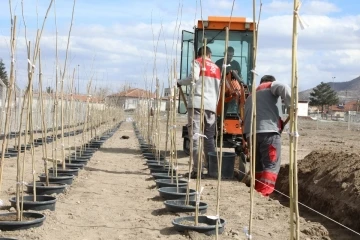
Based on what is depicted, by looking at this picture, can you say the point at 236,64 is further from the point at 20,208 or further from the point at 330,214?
the point at 20,208

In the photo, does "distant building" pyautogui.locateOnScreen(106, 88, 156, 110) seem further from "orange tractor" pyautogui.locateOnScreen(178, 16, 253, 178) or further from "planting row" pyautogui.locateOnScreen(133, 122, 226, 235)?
"planting row" pyautogui.locateOnScreen(133, 122, 226, 235)

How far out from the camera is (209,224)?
473cm

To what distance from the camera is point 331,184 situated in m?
7.52

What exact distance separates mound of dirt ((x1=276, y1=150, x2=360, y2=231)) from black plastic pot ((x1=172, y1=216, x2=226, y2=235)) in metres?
2.24

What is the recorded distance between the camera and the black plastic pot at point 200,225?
171 inches

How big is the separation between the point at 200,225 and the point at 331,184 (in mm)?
3474

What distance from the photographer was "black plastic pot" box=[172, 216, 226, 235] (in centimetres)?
435

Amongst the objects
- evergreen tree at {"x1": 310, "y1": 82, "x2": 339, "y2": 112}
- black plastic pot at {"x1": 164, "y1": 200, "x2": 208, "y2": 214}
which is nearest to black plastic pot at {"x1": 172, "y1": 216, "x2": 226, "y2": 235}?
black plastic pot at {"x1": 164, "y1": 200, "x2": 208, "y2": 214}

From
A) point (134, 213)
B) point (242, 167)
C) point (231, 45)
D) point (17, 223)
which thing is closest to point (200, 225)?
point (134, 213)

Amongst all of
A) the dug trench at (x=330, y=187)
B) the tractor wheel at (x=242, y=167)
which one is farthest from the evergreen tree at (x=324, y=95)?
the tractor wheel at (x=242, y=167)

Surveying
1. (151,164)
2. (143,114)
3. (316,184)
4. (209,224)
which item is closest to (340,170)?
(316,184)

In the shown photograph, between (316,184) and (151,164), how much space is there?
2.43 m

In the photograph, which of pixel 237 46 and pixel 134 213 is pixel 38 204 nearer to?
pixel 134 213

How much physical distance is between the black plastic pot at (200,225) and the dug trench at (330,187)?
64.7 inches
